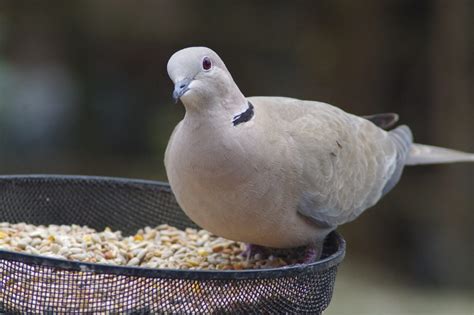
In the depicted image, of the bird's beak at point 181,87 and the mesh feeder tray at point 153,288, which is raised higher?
the bird's beak at point 181,87

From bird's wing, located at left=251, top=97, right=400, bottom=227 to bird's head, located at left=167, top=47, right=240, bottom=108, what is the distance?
37 centimetres

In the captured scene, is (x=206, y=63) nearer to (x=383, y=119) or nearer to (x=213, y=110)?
(x=213, y=110)

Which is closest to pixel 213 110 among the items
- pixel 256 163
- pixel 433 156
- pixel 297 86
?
pixel 256 163

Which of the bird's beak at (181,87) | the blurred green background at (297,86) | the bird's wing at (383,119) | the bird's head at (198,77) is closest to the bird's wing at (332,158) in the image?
the bird's wing at (383,119)

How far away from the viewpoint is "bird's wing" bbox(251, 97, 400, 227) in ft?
9.84

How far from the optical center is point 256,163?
272cm

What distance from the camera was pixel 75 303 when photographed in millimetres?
2238

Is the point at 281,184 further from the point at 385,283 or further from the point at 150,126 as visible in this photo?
the point at 150,126

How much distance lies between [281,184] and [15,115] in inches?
262

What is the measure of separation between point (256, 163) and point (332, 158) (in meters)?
0.55

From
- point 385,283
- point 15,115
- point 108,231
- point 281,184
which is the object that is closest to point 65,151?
point 15,115

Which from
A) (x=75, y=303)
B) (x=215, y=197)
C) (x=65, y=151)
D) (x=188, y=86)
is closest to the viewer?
(x=75, y=303)

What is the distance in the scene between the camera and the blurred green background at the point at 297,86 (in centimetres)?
686

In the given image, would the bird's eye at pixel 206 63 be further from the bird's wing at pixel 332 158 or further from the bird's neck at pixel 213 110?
the bird's wing at pixel 332 158
